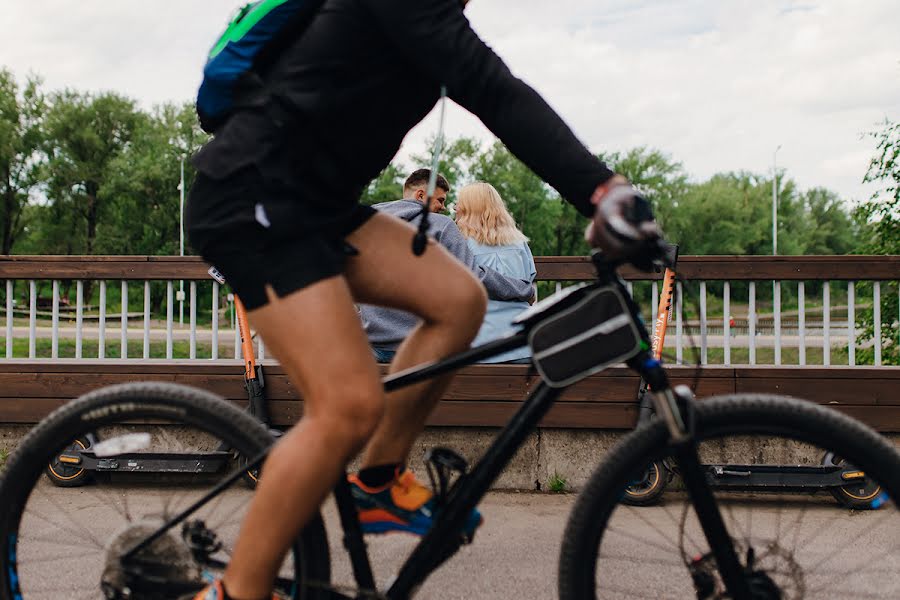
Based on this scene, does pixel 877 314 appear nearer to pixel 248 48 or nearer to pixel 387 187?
pixel 248 48

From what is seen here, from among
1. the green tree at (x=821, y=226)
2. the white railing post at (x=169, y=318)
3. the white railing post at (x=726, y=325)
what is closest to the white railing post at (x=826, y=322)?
the white railing post at (x=726, y=325)

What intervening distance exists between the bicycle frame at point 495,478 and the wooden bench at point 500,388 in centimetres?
263

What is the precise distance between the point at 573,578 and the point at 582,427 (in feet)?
9.40

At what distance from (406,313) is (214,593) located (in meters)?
2.67

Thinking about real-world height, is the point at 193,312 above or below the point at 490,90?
below

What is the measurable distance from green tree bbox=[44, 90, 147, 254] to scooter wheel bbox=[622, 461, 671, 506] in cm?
4941

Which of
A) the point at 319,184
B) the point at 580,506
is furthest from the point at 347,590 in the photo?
the point at 319,184

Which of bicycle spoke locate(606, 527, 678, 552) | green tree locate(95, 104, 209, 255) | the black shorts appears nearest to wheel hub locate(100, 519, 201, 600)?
the black shorts

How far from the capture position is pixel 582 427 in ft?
15.5

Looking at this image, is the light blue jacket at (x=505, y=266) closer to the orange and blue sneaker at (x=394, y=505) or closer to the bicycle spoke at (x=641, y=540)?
the bicycle spoke at (x=641, y=540)

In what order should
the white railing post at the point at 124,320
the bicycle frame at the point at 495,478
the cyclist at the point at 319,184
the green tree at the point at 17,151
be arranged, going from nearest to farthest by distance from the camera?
the cyclist at the point at 319,184 < the bicycle frame at the point at 495,478 < the white railing post at the point at 124,320 < the green tree at the point at 17,151

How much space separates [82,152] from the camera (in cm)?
4844

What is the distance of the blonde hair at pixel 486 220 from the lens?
5.13 metres

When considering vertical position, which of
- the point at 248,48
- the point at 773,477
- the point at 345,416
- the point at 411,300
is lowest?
the point at 773,477
